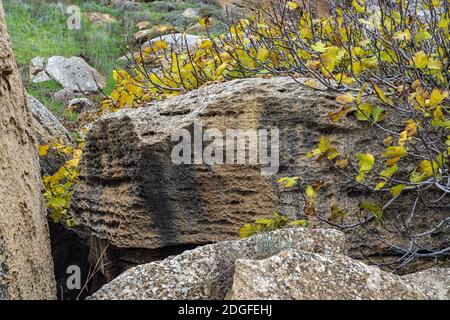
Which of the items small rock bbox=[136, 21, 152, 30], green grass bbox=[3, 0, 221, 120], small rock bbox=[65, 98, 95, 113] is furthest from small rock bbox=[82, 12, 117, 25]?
small rock bbox=[65, 98, 95, 113]

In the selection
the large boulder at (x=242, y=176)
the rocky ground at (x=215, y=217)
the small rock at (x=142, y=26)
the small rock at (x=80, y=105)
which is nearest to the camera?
the rocky ground at (x=215, y=217)

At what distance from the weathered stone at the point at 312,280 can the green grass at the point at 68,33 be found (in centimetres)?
1005

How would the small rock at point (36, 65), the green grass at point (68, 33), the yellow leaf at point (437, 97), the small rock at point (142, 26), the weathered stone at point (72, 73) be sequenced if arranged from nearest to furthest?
the yellow leaf at point (437, 97) → the weathered stone at point (72, 73) → the small rock at point (36, 65) → the green grass at point (68, 33) → the small rock at point (142, 26)

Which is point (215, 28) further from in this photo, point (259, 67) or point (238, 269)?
point (238, 269)

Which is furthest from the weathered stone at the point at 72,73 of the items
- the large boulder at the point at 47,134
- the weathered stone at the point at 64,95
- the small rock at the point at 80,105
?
the large boulder at the point at 47,134

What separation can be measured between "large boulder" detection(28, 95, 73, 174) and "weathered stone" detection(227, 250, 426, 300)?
125 inches

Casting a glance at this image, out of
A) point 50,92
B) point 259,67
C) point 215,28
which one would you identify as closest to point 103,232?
point 259,67

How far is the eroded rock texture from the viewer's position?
9.47 feet

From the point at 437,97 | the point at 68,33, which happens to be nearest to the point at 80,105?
the point at 68,33

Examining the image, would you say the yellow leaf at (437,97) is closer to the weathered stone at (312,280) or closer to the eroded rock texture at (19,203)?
the weathered stone at (312,280)

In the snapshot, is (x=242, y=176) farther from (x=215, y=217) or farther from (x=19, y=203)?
(x=19, y=203)

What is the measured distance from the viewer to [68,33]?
16031 mm

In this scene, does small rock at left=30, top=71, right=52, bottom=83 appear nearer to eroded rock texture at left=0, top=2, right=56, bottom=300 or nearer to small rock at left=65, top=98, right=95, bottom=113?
small rock at left=65, top=98, right=95, bottom=113

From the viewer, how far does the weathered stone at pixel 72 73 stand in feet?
41.5
